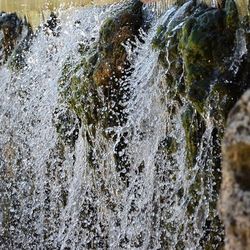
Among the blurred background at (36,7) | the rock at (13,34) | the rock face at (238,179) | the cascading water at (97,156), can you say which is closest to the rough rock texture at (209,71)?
the cascading water at (97,156)

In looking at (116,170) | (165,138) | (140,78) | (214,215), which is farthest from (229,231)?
(116,170)

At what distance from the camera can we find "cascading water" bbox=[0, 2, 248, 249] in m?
4.23

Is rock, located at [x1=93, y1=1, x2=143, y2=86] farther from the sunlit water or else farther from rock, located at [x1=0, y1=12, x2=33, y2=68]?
rock, located at [x1=0, y1=12, x2=33, y2=68]

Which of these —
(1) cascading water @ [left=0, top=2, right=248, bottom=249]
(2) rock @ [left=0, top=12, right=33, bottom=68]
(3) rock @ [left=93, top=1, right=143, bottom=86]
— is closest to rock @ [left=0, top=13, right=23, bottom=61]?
(2) rock @ [left=0, top=12, right=33, bottom=68]

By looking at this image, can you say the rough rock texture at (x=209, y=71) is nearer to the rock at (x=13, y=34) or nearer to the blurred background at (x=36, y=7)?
the blurred background at (x=36, y=7)

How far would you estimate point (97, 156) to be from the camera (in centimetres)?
532

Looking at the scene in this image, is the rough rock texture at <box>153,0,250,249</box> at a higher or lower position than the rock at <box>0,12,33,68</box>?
lower

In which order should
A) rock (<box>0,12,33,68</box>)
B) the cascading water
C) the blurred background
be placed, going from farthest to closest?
1. rock (<box>0,12,33,68</box>)
2. the blurred background
3. the cascading water

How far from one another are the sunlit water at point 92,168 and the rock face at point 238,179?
6.56ft

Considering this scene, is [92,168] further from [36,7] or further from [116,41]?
[36,7]

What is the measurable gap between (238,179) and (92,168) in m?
3.60

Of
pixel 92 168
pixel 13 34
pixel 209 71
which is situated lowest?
pixel 92 168

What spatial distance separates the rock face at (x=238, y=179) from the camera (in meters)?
1.80

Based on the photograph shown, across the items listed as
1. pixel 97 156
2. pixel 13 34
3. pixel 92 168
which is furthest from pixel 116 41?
pixel 13 34
